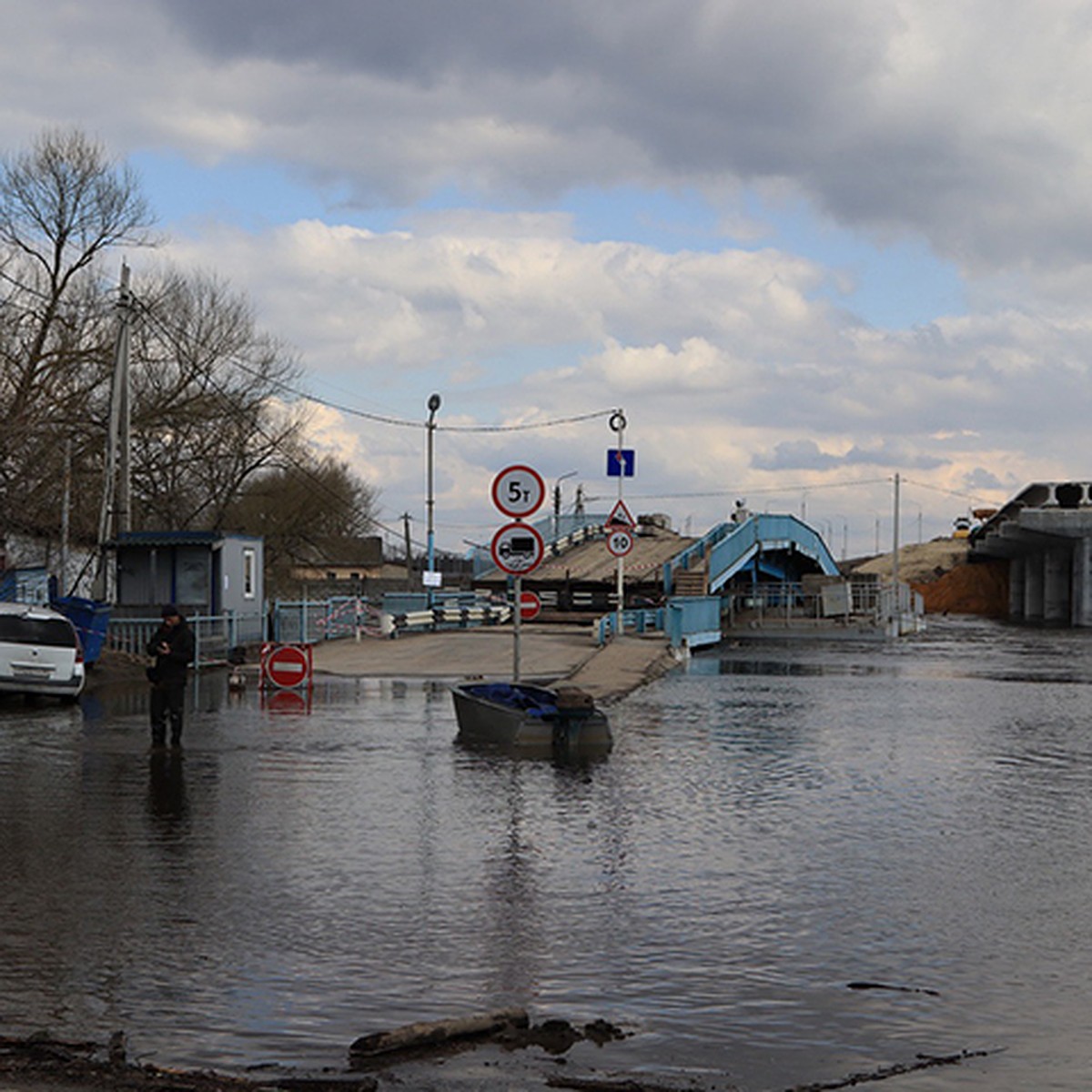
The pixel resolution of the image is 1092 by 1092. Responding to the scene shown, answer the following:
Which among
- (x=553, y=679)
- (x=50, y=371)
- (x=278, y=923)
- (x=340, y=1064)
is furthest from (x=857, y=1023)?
(x=50, y=371)

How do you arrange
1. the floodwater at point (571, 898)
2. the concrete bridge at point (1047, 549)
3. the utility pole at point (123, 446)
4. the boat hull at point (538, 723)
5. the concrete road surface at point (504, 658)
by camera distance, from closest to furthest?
1. the floodwater at point (571, 898)
2. the boat hull at point (538, 723)
3. the concrete road surface at point (504, 658)
4. the utility pole at point (123, 446)
5. the concrete bridge at point (1047, 549)

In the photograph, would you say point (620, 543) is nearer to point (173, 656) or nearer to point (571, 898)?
point (173, 656)

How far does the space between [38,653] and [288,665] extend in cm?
471

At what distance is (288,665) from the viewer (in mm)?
25719

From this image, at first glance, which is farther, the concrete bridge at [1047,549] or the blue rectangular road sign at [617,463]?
the concrete bridge at [1047,549]

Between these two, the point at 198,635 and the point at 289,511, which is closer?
Result: the point at 198,635

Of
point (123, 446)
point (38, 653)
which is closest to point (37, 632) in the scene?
point (38, 653)

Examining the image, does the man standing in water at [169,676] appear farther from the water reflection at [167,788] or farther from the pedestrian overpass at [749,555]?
the pedestrian overpass at [749,555]

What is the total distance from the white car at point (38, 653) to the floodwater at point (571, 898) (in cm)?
376

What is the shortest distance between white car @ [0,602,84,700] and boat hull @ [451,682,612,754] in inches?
289

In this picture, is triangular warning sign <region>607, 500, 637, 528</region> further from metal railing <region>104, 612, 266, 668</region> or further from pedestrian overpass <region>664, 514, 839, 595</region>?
pedestrian overpass <region>664, 514, 839, 595</region>

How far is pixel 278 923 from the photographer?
26.9 feet

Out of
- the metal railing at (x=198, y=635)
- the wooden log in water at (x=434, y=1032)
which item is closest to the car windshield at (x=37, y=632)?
the metal railing at (x=198, y=635)

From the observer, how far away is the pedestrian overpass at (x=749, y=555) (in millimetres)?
58375
